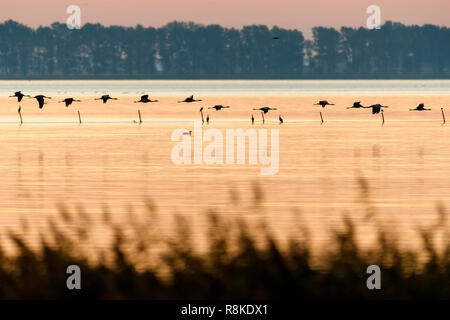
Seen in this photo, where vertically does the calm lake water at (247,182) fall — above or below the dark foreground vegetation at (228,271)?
below

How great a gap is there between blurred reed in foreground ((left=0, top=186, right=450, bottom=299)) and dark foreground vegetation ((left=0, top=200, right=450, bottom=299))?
0.5 inches

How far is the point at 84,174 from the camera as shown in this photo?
168 feet

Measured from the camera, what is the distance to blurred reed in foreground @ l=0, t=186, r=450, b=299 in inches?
579

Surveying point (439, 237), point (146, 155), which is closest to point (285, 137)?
point (146, 155)

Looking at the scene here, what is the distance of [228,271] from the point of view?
609 inches

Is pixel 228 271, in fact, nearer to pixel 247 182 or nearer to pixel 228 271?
pixel 228 271

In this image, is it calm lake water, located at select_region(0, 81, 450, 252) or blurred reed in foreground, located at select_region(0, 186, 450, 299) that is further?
calm lake water, located at select_region(0, 81, 450, 252)

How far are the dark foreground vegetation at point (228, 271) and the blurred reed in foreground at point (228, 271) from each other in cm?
1

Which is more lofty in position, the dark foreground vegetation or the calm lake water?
the dark foreground vegetation

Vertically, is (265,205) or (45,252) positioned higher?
(45,252)

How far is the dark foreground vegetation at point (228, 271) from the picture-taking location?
14.7 meters

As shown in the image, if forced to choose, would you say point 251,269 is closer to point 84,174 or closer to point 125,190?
point 125,190
